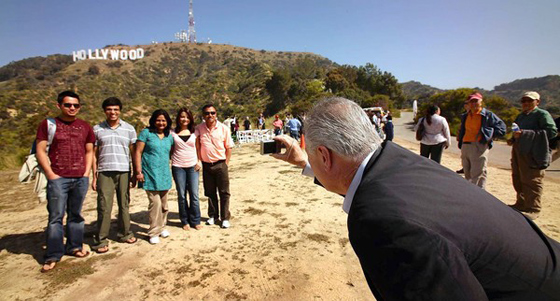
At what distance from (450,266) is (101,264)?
12.5 ft

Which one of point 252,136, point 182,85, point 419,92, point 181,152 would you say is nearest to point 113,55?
point 182,85

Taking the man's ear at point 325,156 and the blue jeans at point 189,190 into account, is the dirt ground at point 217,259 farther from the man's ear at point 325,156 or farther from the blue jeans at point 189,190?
the man's ear at point 325,156

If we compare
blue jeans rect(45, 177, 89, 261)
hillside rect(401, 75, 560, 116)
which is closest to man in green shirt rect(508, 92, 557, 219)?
A: blue jeans rect(45, 177, 89, 261)

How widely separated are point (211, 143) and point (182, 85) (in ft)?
186

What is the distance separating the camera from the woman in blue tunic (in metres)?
3.89

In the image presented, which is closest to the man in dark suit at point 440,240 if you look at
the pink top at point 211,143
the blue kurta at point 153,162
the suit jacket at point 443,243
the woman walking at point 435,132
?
the suit jacket at point 443,243

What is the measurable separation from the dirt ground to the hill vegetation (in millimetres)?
28562

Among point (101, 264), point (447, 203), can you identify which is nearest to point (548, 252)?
point (447, 203)

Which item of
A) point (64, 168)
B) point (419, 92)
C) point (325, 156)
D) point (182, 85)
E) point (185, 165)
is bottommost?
point (185, 165)

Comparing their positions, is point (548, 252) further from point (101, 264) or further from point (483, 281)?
point (101, 264)

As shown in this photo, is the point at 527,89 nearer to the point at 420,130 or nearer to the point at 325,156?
the point at 420,130

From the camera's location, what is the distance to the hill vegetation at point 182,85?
37.8m

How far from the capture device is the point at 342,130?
125 centimetres

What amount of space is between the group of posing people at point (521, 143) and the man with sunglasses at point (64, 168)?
573cm
